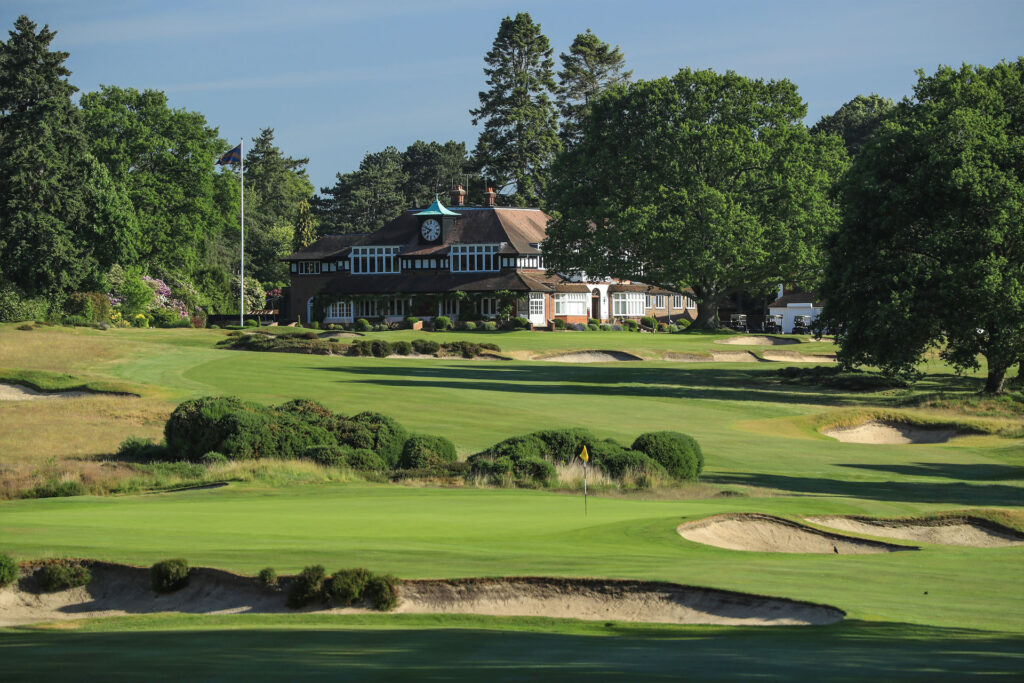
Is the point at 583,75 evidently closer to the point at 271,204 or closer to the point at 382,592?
the point at 271,204

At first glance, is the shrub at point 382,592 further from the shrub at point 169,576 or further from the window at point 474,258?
the window at point 474,258

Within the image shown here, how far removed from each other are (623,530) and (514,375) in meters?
39.7

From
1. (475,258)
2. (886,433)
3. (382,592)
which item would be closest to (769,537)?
(382,592)

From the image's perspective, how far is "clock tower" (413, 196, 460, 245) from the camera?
101 meters

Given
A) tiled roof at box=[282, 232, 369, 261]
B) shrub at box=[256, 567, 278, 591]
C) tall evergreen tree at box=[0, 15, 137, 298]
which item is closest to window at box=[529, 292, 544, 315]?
tiled roof at box=[282, 232, 369, 261]

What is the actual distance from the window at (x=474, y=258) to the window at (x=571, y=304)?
6492 mm

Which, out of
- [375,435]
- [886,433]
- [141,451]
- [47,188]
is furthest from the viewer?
[47,188]

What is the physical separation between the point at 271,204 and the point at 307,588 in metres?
147

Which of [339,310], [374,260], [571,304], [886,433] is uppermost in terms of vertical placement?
[374,260]

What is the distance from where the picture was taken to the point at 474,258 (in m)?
97.1

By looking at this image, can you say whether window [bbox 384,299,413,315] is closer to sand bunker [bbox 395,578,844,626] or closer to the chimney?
the chimney

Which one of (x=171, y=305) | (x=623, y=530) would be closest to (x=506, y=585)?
(x=623, y=530)

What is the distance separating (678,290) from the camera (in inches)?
3103

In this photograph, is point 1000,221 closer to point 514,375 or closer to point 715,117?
point 514,375
